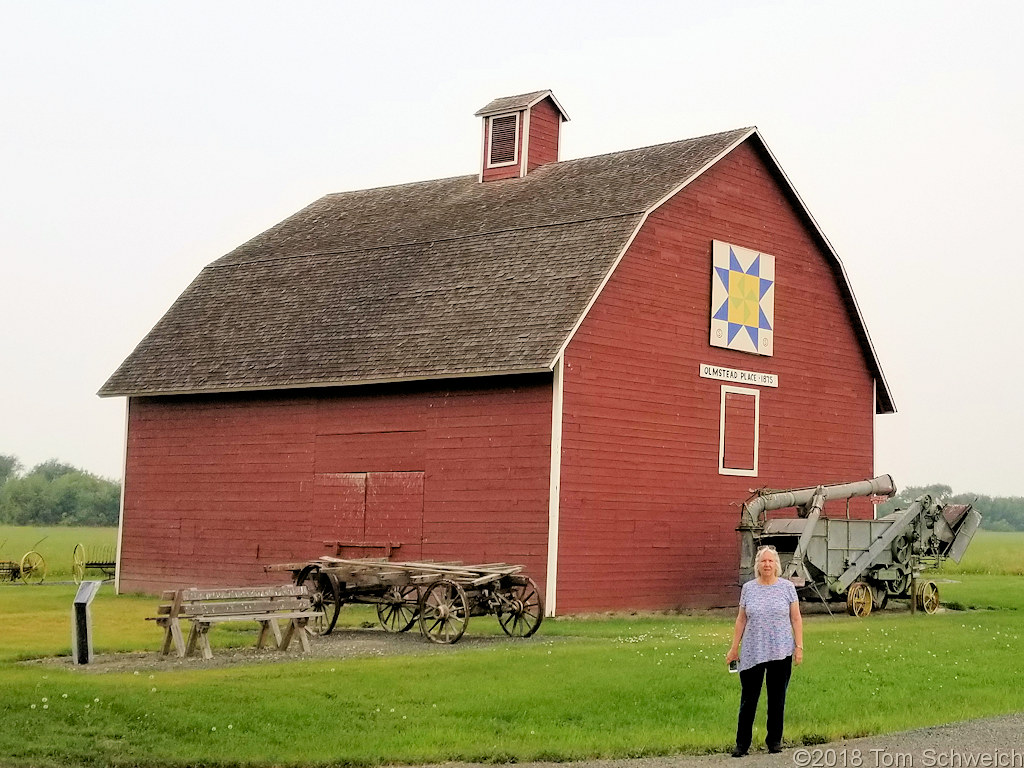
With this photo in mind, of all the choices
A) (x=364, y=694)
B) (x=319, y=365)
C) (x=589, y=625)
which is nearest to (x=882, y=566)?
(x=589, y=625)

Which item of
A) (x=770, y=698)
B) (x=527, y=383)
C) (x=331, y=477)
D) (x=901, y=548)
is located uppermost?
(x=527, y=383)

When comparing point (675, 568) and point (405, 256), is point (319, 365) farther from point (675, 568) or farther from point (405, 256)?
point (675, 568)

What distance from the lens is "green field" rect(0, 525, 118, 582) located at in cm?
4416

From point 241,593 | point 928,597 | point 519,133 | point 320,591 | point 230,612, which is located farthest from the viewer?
point 519,133

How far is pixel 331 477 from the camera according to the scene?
94.3 feet

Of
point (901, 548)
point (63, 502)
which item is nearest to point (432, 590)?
point (901, 548)

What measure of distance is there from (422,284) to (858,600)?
978cm

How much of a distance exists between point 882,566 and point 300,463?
10.8m

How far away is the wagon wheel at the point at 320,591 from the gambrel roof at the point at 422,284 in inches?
193

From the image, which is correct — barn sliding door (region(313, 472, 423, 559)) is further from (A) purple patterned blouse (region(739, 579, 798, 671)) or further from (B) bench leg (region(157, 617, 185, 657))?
(A) purple patterned blouse (region(739, 579, 798, 671))

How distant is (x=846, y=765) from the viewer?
1123cm

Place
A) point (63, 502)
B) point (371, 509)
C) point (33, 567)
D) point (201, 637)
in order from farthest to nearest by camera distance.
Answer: point (63, 502) < point (33, 567) < point (371, 509) < point (201, 637)

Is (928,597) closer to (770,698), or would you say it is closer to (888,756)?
(770,698)

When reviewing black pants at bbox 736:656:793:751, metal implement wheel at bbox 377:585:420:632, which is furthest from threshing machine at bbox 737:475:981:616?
black pants at bbox 736:656:793:751
